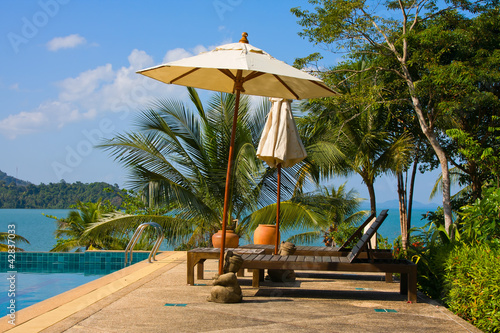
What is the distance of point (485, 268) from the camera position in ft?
14.5

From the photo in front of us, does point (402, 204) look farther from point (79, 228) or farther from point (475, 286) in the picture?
point (475, 286)

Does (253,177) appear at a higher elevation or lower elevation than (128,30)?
lower

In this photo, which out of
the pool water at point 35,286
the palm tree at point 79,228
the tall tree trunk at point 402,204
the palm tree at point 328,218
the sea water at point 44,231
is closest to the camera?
the pool water at point 35,286

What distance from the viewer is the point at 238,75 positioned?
17.5ft

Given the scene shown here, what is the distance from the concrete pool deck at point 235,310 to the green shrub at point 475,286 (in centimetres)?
17

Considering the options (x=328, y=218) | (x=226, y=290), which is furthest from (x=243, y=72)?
(x=328, y=218)

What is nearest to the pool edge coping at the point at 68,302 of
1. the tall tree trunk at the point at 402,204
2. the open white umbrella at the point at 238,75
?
the open white umbrella at the point at 238,75

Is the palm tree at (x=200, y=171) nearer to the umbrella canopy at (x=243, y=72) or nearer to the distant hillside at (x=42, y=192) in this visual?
the umbrella canopy at (x=243, y=72)

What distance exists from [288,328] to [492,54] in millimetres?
11248

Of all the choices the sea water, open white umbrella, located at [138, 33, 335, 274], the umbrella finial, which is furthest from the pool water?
the umbrella finial

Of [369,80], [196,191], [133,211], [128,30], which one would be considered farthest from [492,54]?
[133,211]

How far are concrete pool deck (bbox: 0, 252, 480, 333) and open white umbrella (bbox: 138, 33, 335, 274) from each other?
2.32ft

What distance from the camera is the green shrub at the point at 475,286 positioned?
406 cm

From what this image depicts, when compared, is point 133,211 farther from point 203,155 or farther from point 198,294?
point 198,294
